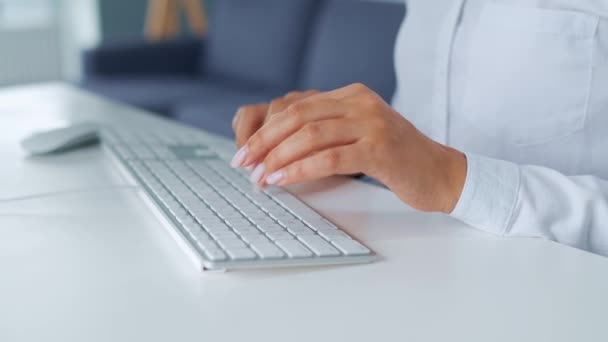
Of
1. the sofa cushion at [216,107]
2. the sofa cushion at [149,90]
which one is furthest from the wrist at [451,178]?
the sofa cushion at [149,90]

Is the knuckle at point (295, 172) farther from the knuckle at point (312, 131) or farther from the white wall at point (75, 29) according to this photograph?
the white wall at point (75, 29)

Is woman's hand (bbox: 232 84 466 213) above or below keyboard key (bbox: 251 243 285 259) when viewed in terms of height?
above

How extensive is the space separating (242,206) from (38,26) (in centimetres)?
442

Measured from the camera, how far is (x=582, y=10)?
3.34 feet

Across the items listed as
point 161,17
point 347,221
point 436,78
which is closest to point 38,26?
point 161,17

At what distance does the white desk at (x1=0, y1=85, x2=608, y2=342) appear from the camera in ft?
1.82

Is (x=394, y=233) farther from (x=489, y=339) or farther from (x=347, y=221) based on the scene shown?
(x=489, y=339)

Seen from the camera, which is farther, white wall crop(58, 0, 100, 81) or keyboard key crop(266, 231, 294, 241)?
white wall crop(58, 0, 100, 81)

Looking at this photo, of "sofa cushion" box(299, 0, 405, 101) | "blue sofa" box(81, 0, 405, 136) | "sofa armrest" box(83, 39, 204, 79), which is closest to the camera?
"sofa cushion" box(299, 0, 405, 101)

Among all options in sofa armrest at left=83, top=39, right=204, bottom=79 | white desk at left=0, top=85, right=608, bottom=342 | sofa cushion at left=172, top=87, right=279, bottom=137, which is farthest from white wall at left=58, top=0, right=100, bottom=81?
white desk at left=0, top=85, right=608, bottom=342

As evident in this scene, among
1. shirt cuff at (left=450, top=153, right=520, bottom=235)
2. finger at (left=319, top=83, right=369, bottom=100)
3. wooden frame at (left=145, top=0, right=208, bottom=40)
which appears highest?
finger at (left=319, top=83, right=369, bottom=100)

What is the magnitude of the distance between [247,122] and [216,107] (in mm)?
1833

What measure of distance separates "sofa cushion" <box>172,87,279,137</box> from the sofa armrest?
50 centimetres

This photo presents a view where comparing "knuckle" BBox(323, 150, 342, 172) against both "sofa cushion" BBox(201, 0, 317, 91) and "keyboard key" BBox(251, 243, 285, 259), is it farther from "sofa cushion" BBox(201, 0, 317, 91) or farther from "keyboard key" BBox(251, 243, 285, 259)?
"sofa cushion" BBox(201, 0, 317, 91)
